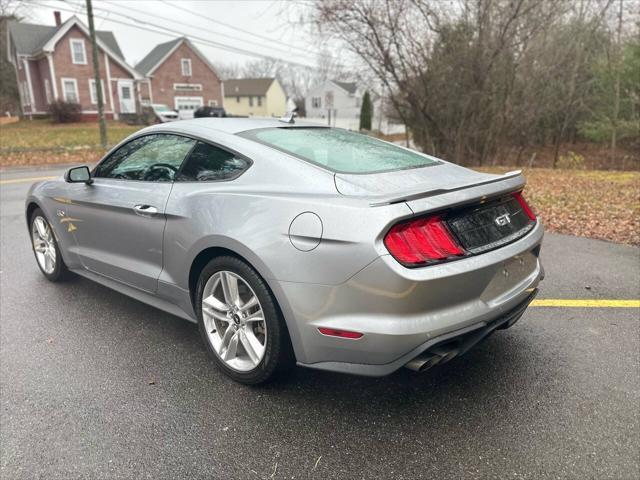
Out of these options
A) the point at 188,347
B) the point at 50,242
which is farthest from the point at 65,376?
the point at 50,242

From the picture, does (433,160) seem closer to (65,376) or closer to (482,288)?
(482,288)

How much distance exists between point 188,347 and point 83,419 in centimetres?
87

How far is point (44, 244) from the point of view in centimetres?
455

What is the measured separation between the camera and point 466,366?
9.68 feet

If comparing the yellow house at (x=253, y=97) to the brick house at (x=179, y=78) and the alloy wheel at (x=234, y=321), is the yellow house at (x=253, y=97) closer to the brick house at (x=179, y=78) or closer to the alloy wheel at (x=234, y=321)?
the brick house at (x=179, y=78)

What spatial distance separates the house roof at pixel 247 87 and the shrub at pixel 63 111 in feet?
121

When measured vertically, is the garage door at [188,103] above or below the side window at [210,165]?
below

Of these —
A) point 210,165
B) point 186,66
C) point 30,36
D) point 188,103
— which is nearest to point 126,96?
point 188,103

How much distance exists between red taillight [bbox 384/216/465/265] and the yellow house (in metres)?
66.3

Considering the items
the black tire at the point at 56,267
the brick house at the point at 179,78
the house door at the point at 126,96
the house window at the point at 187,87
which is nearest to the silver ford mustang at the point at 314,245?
the black tire at the point at 56,267

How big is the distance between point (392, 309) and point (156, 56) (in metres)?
47.4

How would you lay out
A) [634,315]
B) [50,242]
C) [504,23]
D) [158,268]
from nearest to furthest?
1. [158,268]
2. [634,315]
3. [50,242]
4. [504,23]

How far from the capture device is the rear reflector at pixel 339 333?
87.4 inches

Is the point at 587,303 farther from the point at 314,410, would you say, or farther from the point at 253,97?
the point at 253,97
